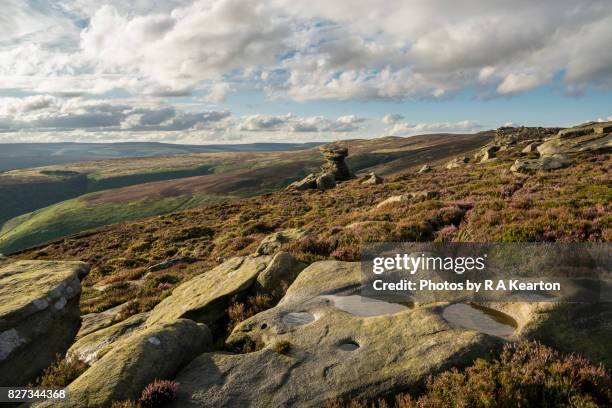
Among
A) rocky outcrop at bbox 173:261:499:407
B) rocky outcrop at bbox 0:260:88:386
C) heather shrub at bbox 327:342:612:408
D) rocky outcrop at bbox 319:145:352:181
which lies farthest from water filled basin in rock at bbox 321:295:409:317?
rocky outcrop at bbox 319:145:352:181

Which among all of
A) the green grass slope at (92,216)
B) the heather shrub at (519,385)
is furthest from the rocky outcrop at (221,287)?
the green grass slope at (92,216)

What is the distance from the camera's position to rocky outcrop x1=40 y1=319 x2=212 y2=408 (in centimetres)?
689

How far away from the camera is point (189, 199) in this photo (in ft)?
542

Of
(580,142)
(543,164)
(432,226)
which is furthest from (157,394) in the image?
Result: (580,142)

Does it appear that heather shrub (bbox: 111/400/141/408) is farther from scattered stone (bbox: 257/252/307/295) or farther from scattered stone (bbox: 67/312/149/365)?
scattered stone (bbox: 257/252/307/295)

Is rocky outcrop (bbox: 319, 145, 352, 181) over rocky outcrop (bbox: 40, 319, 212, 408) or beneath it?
over

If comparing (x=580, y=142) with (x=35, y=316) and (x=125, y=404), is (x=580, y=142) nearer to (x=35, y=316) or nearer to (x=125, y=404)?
(x=125, y=404)

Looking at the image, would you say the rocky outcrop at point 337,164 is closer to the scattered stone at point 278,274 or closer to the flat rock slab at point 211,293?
the flat rock slab at point 211,293

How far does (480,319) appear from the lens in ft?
28.4

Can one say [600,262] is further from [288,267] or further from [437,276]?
[288,267]

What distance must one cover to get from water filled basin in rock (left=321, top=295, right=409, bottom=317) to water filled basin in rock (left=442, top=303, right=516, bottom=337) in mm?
1234

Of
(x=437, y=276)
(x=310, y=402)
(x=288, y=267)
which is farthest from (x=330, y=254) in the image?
(x=310, y=402)

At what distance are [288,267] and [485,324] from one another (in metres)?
6.43

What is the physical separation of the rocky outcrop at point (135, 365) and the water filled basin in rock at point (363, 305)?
11.9 feet
